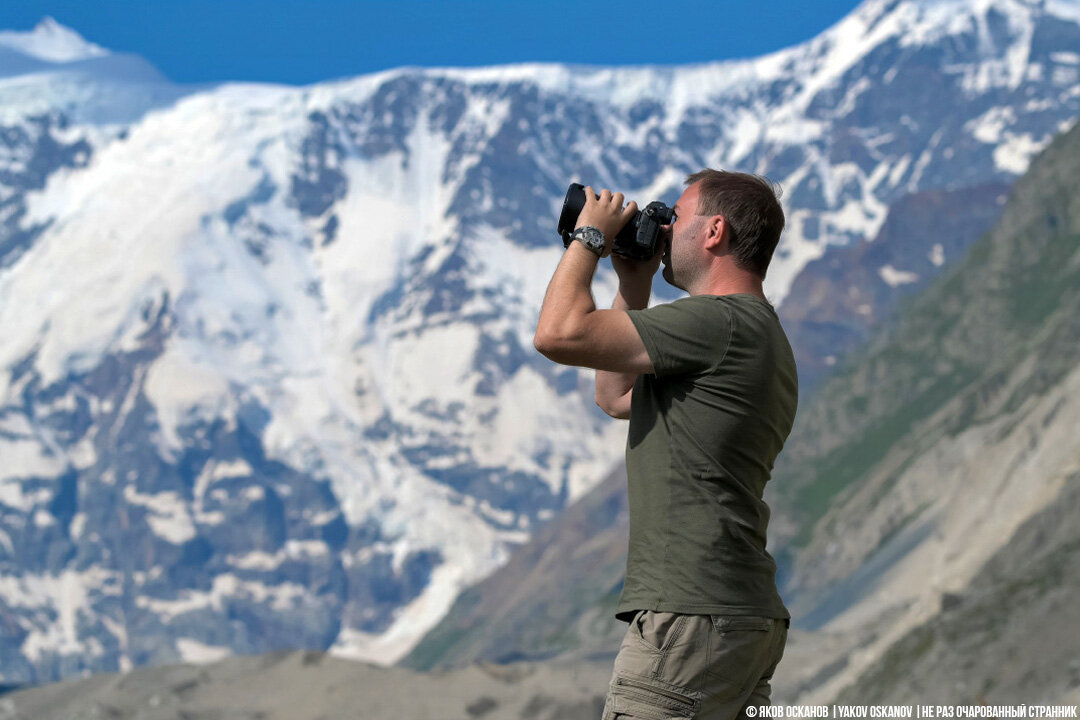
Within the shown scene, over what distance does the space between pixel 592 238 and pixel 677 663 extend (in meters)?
1.49

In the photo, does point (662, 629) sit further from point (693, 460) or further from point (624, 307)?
point (624, 307)

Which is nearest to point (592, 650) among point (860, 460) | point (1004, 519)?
point (1004, 519)

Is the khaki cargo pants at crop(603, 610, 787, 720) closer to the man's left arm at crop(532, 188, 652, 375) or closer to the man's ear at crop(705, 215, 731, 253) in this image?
the man's left arm at crop(532, 188, 652, 375)

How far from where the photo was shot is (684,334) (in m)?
5.67

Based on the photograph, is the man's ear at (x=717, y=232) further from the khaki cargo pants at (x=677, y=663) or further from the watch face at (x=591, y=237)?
the khaki cargo pants at (x=677, y=663)

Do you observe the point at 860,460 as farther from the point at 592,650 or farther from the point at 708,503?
the point at 708,503

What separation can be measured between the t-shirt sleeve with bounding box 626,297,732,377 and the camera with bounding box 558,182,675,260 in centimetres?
36

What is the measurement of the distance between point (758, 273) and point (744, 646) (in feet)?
4.54

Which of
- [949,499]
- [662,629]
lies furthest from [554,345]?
[949,499]

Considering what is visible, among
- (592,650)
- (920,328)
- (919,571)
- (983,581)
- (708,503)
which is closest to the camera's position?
(708,503)

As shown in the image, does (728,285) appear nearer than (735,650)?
No

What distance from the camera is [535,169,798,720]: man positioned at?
18.5 ft

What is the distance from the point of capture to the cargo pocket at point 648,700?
18.5ft

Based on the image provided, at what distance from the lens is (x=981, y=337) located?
143000mm
